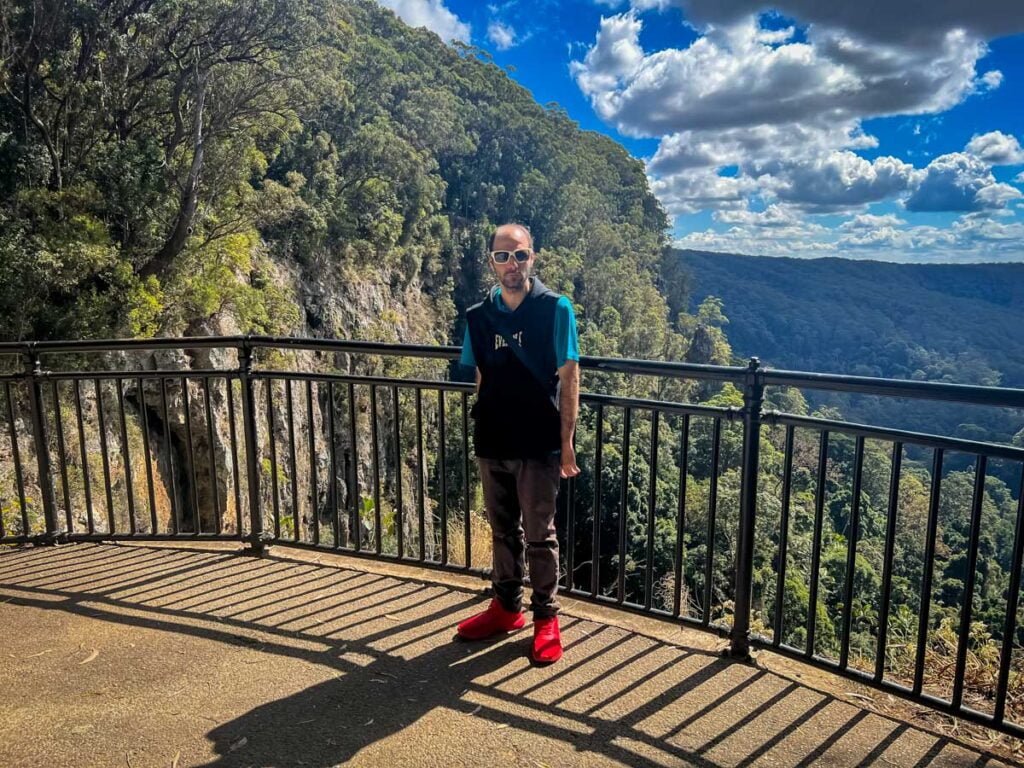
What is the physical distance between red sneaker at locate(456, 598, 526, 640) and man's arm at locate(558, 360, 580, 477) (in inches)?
27.6

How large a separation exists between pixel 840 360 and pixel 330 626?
154126 millimetres

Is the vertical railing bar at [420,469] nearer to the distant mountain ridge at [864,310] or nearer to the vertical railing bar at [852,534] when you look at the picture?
the vertical railing bar at [852,534]

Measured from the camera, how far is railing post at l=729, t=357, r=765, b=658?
9.27ft

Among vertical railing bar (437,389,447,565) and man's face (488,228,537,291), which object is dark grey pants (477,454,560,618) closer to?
vertical railing bar (437,389,447,565)

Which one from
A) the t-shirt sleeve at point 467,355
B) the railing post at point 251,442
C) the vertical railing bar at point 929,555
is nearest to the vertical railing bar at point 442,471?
the t-shirt sleeve at point 467,355

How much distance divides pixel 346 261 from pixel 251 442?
103 feet

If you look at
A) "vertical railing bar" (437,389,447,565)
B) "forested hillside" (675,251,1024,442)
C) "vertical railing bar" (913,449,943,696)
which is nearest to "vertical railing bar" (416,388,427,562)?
"vertical railing bar" (437,389,447,565)

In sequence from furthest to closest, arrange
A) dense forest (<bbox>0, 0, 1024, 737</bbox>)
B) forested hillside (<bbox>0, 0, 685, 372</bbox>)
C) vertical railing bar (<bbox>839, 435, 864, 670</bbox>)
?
forested hillside (<bbox>0, 0, 685, 372</bbox>)
dense forest (<bbox>0, 0, 1024, 737</bbox>)
vertical railing bar (<bbox>839, 435, 864, 670</bbox>)

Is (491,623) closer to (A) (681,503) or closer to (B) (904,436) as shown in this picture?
(A) (681,503)

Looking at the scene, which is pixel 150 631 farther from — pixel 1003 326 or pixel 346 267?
pixel 1003 326

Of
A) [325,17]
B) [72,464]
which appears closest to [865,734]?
[72,464]

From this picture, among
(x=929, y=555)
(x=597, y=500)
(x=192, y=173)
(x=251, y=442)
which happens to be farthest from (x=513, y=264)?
(x=192, y=173)

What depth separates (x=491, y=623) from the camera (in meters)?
3.09

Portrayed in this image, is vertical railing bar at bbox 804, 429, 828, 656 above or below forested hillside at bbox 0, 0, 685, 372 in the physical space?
below
